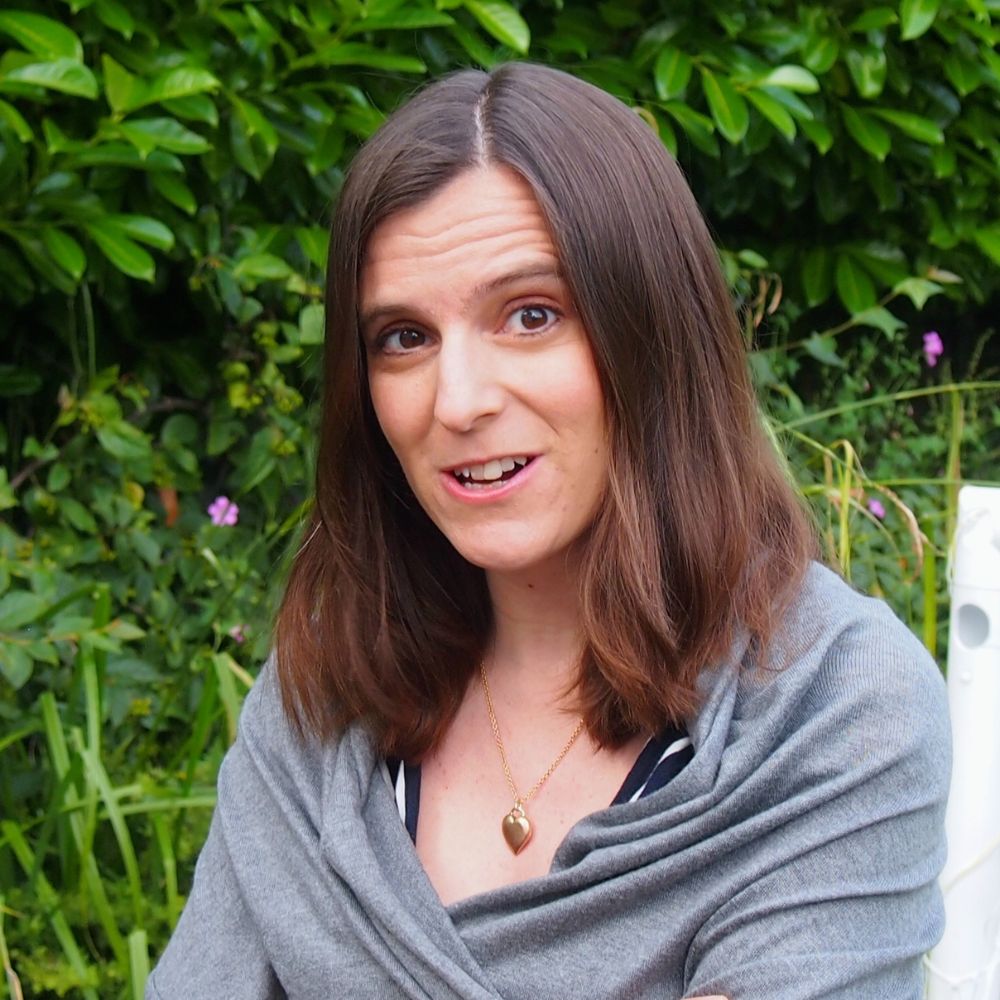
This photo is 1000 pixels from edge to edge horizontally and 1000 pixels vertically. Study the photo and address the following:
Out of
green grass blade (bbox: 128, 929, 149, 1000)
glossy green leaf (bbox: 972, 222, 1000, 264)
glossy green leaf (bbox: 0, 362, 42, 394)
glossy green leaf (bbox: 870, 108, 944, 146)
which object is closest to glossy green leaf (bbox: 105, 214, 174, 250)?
glossy green leaf (bbox: 0, 362, 42, 394)

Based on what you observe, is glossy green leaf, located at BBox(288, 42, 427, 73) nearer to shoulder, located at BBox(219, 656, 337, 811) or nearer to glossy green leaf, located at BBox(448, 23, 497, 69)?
glossy green leaf, located at BBox(448, 23, 497, 69)

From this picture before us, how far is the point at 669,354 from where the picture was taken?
4.59 ft

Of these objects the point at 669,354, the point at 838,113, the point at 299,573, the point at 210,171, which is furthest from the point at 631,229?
the point at 838,113

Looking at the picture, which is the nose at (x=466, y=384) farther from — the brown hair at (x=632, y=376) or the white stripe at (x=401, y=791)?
the white stripe at (x=401, y=791)

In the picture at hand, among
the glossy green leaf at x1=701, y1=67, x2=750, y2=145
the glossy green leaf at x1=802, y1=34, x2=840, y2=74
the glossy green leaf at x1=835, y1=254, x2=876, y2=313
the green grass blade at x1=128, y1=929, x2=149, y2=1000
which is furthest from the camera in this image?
the glossy green leaf at x1=835, y1=254, x2=876, y2=313

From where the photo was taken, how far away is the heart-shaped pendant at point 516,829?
58.9 inches

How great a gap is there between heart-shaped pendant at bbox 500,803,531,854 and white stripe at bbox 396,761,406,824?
0.13 m

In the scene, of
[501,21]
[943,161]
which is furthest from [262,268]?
[943,161]

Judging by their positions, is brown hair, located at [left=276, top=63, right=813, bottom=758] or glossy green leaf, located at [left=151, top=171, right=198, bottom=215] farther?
glossy green leaf, located at [left=151, top=171, right=198, bottom=215]

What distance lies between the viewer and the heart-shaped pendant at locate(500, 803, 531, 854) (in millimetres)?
1495

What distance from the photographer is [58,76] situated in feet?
6.51

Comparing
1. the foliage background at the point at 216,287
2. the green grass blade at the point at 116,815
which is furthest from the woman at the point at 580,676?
the foliage background at the point at 216,287

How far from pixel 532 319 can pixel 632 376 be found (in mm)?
123

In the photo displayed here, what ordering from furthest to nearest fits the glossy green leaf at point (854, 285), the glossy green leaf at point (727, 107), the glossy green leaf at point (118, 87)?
the glossy green leaf at point (854, 285) → the glossy green leaf at point (727, 107) → the glossy green leaf at point (118, 87)
